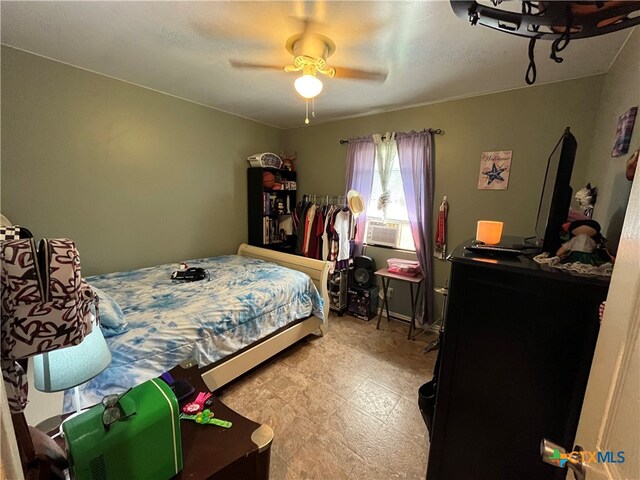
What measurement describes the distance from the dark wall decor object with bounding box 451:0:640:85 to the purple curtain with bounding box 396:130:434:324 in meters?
2.17

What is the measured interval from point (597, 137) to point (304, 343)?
119 inches

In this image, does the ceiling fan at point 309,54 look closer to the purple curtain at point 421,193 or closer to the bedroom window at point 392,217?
the purple curtain at point 421,193

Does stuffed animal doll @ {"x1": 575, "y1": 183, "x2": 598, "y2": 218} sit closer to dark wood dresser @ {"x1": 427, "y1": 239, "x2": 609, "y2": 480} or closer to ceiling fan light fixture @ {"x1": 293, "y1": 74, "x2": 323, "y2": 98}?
dark wood dresser @ {"x1": 427, "y1": 239, "x2": 609, "y2": 480}

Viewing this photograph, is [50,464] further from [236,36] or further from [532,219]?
[532,219]

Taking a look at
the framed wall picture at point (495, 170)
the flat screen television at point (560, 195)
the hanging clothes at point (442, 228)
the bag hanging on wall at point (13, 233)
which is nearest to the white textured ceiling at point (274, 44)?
the framed wall picture at point (495, 170)

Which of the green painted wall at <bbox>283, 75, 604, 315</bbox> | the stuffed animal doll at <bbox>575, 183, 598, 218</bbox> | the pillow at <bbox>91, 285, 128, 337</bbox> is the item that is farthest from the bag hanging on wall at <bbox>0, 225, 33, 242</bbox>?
the stuffed animal doll at <bbox>575, 183, 598, 218</bbox>

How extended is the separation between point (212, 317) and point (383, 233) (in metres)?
2.25

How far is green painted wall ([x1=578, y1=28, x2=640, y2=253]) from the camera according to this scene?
129cm

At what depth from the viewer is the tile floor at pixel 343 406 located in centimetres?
150

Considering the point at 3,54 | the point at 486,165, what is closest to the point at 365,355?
the point at 486,165

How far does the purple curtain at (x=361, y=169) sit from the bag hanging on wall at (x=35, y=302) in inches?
122

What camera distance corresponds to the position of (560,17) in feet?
2.32

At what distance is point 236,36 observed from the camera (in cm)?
172

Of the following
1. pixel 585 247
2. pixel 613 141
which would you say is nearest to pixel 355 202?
pixel 613 141
